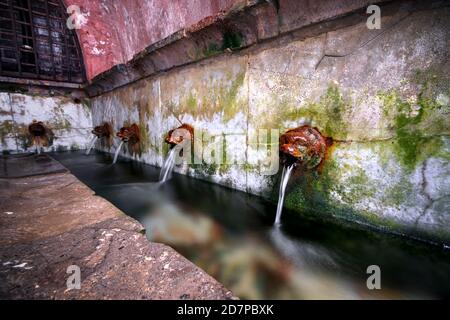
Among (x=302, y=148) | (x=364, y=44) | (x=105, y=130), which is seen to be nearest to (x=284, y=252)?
(x=302, y=148)

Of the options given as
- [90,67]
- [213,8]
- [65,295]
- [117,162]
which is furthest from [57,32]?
[65,295]

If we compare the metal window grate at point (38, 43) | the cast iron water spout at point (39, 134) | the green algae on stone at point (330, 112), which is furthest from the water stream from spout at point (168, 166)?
the metal window grate at point (38, 43)

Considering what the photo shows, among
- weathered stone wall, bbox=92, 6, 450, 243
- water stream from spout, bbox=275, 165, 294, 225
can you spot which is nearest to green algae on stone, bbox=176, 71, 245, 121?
weathered stone wall, bbox=92, 6, 450, 243

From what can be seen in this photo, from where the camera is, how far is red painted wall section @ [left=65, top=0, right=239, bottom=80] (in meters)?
4.48

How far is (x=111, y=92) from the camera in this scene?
5.75 m

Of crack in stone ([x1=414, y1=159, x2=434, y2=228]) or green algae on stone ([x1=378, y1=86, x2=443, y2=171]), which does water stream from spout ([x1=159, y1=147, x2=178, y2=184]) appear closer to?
green algae on stone ([x1=378, y1=86, x2=443, y2=171])

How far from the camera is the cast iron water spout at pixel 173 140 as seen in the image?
128 inches

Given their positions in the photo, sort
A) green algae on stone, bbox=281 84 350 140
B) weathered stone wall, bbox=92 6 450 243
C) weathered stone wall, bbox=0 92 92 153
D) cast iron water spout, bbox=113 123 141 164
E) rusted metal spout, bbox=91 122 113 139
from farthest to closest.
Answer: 1. rusted metal spout, bbox=91 122 113 139
2. weathered stone wall, bbox=0 92 92 153
3. cast iron water spout, bbox=113 123 141 164
4. green algae on stone, bbox=281 84 350 140
5. weathered stone wall, bbox=92 6 450 243

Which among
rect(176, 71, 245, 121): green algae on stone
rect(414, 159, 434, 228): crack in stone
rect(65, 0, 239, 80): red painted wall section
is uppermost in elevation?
rect(65, 0, 239, 80): red painted wall section

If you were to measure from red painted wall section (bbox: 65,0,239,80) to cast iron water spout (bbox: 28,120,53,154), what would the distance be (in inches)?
95.1

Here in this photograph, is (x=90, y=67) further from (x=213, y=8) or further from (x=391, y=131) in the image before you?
(x=391, y=131)

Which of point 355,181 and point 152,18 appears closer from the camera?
point 355,181
